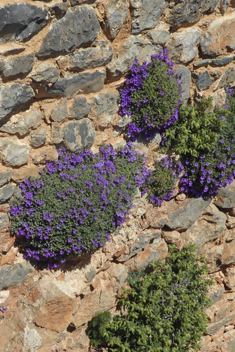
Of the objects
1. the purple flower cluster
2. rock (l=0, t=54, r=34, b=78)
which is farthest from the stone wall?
the purple flower cluster

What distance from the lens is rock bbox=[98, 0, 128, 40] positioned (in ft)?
12.1

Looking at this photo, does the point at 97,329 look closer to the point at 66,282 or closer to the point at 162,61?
the point at 66,282

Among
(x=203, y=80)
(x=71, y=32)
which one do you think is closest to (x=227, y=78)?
(x=203, y=80)

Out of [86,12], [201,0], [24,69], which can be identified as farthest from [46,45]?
[201,0]

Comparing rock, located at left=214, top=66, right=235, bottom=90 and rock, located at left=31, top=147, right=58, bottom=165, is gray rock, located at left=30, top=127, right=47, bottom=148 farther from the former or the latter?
rock, located at left=214, top=66, right=235, bottom=90

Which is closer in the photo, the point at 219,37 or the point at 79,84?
the point at 79,84

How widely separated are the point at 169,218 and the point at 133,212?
1.99 ft

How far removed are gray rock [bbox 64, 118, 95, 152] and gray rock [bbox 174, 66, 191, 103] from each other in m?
1.32

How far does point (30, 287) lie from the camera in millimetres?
4145

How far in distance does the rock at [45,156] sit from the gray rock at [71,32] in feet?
3.19

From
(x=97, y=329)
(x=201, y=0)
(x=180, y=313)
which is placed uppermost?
(x=201, y=0)

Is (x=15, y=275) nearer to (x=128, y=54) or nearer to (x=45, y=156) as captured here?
(x=45, y=156)

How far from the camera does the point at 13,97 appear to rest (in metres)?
3.35

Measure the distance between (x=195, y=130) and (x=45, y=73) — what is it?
84.4 inches
